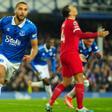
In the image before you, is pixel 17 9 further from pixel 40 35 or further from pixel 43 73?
pixel 40 35

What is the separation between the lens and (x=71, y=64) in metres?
13.9

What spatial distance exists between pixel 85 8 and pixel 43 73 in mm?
13066

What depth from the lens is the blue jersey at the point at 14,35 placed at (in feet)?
44.8

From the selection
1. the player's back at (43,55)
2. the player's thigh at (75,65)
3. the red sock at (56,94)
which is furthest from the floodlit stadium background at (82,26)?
the player's thigh at (75,65)

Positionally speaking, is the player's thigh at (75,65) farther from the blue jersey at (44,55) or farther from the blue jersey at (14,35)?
the blue jersey at (44,55)

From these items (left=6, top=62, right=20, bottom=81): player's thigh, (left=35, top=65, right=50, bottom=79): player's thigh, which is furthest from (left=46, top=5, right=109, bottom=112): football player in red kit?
(left=35, top=65, right=50, bottom=79): player's thigh

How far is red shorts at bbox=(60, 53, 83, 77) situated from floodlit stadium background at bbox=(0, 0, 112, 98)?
13.0 m

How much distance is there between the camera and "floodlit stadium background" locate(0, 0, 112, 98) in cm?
2865

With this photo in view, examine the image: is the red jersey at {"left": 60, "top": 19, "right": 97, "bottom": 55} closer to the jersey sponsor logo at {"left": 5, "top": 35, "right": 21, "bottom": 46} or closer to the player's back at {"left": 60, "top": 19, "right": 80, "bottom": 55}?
the player's back at {"left": 60, "top": 19, "right": 80, "bottom": 55}

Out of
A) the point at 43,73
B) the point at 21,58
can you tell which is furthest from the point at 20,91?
the point at 21,58

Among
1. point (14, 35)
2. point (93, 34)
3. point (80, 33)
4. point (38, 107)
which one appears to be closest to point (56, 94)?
point (80, 33)

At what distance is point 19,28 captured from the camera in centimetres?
1369

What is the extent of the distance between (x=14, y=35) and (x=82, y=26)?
22.3m

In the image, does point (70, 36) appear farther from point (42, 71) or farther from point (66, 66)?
point (42, 71)
